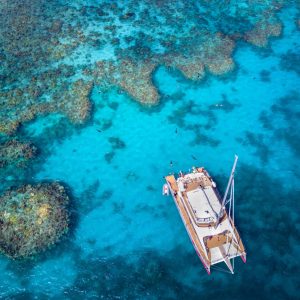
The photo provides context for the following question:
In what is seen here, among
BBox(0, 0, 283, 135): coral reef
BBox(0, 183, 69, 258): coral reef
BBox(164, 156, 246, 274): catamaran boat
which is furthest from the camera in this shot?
BBox(0, 0, 283, 135): coral reef

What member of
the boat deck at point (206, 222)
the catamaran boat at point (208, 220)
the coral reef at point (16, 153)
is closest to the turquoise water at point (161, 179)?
the coral reef at point (16, 153)

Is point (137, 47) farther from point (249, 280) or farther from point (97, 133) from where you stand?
point (249, 280)

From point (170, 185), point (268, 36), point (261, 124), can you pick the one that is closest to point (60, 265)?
point (170, 185)

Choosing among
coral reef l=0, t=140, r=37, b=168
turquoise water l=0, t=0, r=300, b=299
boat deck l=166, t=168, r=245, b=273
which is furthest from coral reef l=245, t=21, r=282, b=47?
coral reef l=0, t=140, r=37, b=168

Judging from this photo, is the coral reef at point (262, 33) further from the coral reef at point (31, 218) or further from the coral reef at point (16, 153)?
the coral reef at point (31, 218)

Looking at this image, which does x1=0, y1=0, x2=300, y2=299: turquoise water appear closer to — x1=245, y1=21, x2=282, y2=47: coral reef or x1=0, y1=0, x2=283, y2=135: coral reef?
x1=245, y1=21, x2=282, y2=47: coral reef

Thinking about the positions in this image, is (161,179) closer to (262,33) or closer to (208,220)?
(208,220)
